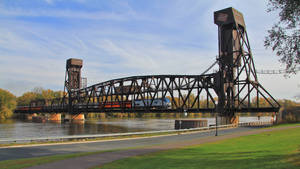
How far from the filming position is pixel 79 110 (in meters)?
104

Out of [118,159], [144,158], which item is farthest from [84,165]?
[144,158]

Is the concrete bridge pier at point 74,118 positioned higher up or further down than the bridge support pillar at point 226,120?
further down

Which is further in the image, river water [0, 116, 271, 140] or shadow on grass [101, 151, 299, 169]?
river water [0, 116, 271, 140]

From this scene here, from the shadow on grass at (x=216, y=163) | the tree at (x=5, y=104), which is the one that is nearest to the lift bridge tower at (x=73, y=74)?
the tree at (x=5, y=104)

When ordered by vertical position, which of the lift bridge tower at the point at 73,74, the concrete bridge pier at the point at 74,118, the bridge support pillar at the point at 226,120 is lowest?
the concrete bridge pier at the point at 74,118

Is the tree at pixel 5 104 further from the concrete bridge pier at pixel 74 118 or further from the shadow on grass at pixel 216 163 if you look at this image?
the shadow on grass at pixel 216 163

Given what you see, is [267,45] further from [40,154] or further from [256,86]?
[256,86]

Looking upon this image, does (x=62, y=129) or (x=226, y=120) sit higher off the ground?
(x=226, y=120)

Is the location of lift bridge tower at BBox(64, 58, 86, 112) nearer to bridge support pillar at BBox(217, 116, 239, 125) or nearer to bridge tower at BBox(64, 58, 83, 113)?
bridge tower at BBox(64, 58, 83, 113)

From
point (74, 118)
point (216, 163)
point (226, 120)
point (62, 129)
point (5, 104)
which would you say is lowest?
point (74, 118)

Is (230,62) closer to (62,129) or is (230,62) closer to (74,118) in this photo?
(62,129)

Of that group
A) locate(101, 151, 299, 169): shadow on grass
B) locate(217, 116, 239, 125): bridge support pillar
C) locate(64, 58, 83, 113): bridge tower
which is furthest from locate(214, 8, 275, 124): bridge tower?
locate(64, 58, 83, 113): bridge tower

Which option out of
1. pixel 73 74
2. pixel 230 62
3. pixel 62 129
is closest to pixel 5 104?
pixel 73 74

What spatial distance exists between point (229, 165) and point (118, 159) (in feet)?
21.8
